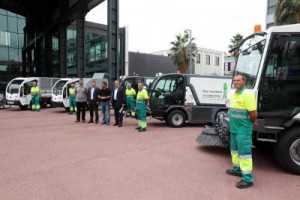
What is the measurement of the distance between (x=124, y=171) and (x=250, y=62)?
3363 mm

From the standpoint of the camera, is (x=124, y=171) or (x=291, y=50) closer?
(x=291, y=50)

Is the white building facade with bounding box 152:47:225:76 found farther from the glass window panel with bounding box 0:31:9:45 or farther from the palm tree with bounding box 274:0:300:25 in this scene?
the palm tree with bounding box 274:0:300:25

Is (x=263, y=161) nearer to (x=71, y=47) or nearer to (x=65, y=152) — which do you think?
(x=65, y=152)

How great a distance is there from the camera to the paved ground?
3.68 metres

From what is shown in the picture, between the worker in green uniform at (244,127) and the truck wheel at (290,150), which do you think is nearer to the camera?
the worker in green uniform at (244,127)

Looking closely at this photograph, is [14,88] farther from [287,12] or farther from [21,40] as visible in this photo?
[287,12]

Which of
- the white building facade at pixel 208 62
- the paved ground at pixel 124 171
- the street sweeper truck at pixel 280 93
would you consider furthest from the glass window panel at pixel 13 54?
the street sweeper truck at pixel 280 93

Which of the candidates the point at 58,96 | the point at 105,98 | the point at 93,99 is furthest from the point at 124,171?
the point at 58,96

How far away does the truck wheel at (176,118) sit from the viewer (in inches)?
375

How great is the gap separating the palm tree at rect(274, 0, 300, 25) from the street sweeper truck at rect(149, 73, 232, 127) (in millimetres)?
8509

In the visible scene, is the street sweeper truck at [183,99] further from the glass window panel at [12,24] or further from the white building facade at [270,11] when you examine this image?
the glass window panel at [12,24]

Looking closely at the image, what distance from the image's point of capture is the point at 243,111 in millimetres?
3939

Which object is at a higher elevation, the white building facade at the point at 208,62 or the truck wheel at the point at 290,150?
the white building facade at the point at 208,62

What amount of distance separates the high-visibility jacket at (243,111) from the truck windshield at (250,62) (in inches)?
34.7
